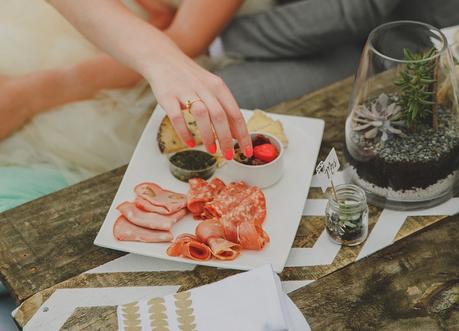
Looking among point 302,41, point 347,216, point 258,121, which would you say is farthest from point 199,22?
point 347,216

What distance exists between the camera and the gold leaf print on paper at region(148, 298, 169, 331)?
1.08 meters

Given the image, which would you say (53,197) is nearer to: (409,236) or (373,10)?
(409,236)

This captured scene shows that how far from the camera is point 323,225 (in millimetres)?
1280

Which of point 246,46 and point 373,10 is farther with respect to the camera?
point 246,46

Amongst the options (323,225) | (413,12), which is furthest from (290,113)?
(413,12)

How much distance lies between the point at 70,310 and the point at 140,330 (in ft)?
0.47

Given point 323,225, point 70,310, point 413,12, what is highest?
point 70,310

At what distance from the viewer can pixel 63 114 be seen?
5.77 feet

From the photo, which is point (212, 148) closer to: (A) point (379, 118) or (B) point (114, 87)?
(A) point (379, 118)

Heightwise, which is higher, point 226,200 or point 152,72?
point 152,72

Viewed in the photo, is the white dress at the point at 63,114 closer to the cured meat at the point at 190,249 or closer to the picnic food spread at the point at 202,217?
the picnic food spread at the point at 202,217

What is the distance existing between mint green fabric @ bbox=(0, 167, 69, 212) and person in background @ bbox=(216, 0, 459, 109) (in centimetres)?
49

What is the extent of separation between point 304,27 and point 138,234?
0.83 meters

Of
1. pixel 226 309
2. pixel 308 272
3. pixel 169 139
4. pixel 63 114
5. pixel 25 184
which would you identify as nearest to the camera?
pixel 226 309
